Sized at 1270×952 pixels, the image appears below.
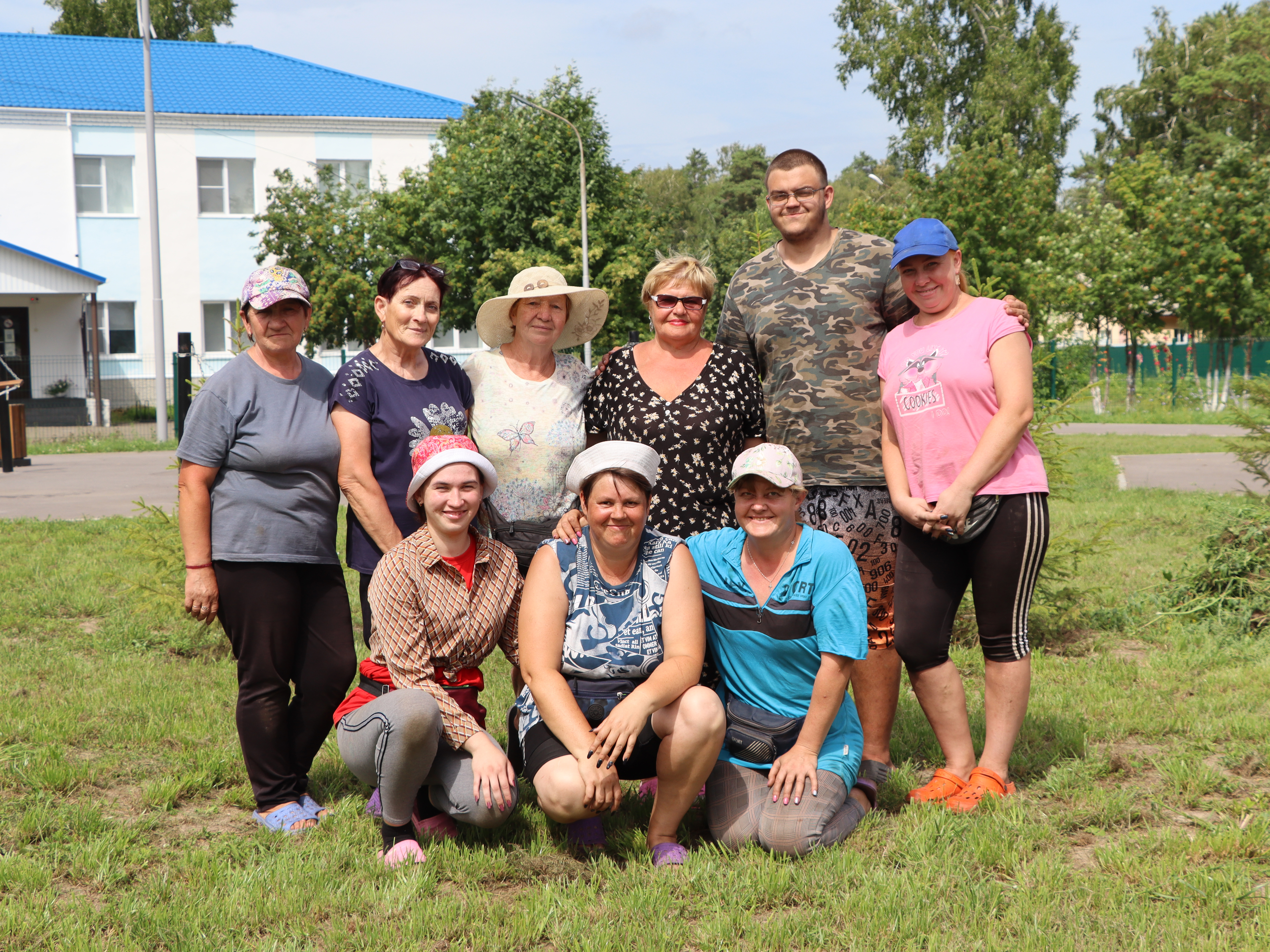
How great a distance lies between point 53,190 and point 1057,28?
3159 centimetres

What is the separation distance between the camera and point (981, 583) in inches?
164

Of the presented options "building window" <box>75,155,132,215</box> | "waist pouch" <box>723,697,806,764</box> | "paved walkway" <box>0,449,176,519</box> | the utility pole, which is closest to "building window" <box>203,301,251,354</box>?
"building window" <box>75,155,132,215</box>

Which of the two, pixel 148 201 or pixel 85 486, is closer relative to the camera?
pixel 85 486

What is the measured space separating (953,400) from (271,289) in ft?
8.53

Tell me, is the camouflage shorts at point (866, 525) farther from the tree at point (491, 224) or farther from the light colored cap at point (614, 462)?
the tree at point (491, 224)

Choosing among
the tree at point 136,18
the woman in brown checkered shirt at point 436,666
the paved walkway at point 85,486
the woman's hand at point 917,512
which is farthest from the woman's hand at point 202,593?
the tree at point 136,18

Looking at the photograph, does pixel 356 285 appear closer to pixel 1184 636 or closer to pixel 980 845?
pixel 1184 636

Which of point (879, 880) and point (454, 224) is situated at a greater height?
point (454, 224)

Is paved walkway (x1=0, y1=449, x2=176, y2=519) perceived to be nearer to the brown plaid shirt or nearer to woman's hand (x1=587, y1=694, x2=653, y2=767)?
the brown plaid shirt

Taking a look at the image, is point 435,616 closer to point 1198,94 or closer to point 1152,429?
point 1152,429

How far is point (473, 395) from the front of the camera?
455cm

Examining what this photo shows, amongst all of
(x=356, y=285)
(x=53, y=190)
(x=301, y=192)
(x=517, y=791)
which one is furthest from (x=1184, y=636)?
(x=53, y=190)

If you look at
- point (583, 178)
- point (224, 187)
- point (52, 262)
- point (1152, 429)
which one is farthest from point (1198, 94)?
point (52, 262)

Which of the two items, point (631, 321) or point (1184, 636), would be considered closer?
point (1184, 636)
